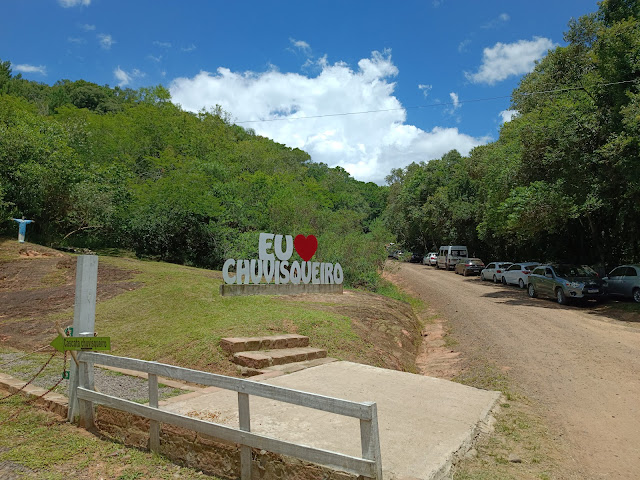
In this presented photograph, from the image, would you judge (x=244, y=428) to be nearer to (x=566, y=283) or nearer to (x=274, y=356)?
(x=274, y=356)

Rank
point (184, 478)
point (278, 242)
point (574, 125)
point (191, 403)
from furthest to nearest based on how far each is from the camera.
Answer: point (574, 125), point (278, 242), point (191, 403), point (184, 478)

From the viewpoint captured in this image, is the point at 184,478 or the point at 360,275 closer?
the point at 184,478

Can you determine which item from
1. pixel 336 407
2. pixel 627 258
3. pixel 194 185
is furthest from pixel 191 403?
pixel 627 258

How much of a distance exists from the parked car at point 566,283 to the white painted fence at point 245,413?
60.7ft

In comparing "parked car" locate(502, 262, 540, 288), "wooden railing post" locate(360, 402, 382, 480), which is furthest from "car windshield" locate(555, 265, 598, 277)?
"wooden railing post" locate(360, 402, 382, 480)

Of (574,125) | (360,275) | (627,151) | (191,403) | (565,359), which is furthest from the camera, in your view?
(360,275)

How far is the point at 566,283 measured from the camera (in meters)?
19.8

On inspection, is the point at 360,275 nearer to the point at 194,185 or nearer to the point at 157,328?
the point at 194,185

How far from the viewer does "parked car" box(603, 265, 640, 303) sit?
18.8 metres

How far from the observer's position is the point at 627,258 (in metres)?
28.7

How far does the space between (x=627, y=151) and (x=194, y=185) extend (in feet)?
70.4

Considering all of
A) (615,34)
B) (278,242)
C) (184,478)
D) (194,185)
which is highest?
(615,34)

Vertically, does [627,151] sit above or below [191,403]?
above

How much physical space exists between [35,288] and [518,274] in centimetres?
2463
